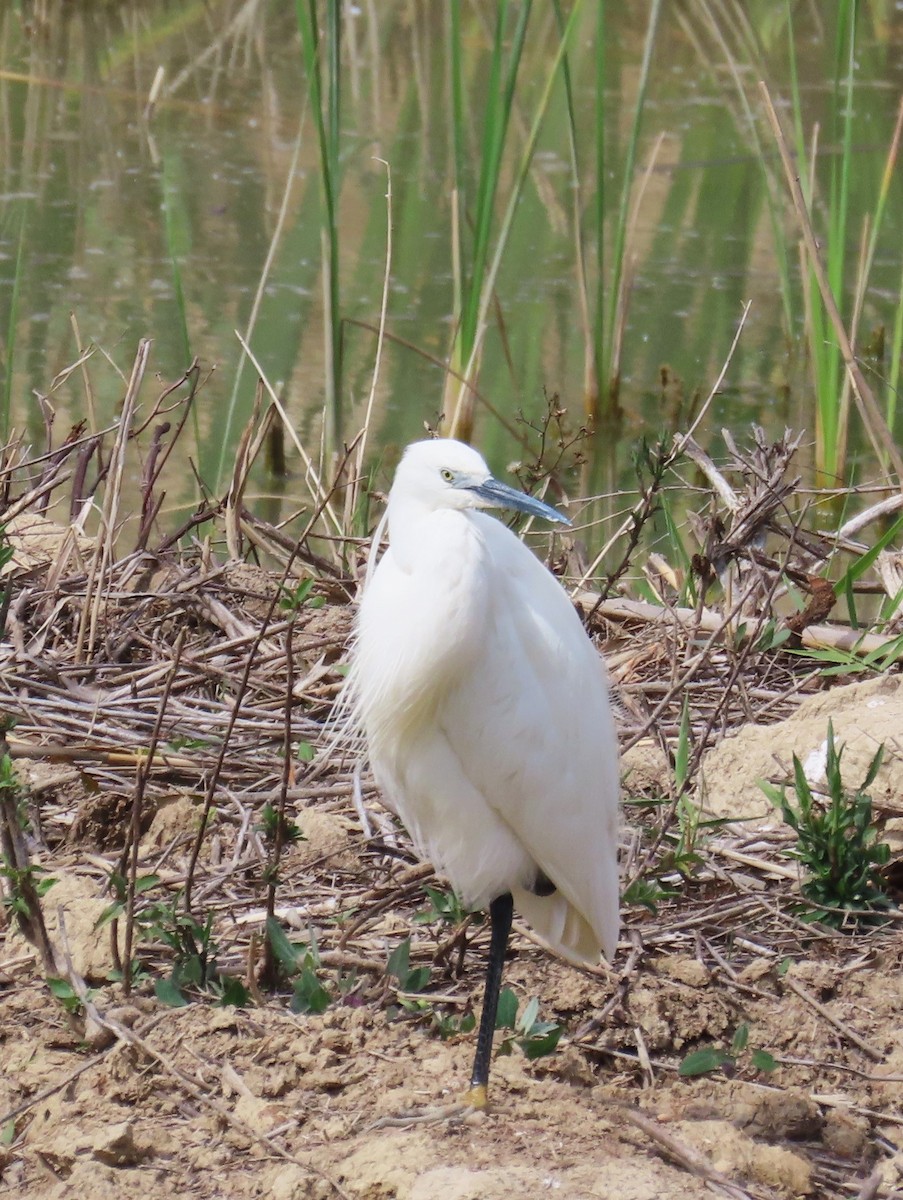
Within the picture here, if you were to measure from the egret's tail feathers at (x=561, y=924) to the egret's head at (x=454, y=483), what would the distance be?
660 mm

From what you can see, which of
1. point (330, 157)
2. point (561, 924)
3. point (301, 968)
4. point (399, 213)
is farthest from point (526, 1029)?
point (399, 213)

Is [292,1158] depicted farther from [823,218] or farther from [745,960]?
[823,218]

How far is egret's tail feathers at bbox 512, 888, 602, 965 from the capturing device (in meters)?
2.44

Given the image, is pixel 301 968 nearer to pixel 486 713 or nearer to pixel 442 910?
pixel 442 910

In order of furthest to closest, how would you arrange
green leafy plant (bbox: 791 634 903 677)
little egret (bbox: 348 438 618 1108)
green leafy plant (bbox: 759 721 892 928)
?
green leafy plant (bbox: 791 634 903 677) → green leafy plant (bbox: 759 721 892 928) → little egret (bbox: 348 438 618 1108)

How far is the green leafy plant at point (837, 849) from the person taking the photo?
8.54 feet

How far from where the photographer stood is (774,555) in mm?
3574

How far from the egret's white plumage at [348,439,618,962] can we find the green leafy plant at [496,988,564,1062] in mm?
133

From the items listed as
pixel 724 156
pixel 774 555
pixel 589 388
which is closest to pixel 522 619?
pixel 774 555

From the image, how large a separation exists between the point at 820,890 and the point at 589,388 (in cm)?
343

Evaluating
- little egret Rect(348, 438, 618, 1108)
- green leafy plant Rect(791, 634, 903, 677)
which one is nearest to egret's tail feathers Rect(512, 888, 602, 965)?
little egret Rect(348, 438, 618, 1108)

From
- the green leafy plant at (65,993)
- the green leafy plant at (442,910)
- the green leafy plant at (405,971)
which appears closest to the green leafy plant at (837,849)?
the green leafy plant at (442,910)

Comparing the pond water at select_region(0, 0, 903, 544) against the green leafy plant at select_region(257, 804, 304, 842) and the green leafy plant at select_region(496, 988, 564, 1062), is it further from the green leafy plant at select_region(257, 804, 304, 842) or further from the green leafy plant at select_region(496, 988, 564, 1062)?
the green leafy plant at select_region(496, 988, 564, 1062)

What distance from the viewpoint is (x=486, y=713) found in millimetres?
2297
